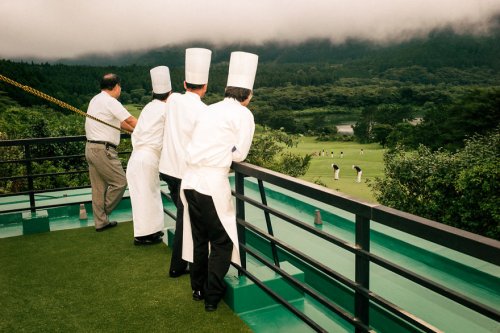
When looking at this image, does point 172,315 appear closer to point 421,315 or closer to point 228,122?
point 228,122

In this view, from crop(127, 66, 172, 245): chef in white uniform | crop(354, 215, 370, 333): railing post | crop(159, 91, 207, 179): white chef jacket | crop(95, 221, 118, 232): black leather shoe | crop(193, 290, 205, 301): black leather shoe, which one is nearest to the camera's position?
crop(354, 215, 370, 333): railing post

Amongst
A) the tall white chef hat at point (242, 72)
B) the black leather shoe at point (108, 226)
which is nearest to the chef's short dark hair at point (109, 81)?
the black leather shoe at point (108, 226)

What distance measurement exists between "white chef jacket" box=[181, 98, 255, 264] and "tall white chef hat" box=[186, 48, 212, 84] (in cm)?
59

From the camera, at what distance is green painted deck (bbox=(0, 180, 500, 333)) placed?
255 cm

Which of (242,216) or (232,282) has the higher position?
(242,216)

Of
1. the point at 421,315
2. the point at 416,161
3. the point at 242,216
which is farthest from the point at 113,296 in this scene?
the point at 416,161

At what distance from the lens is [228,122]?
2.22 m

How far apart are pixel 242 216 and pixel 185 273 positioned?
A: 2.36ft

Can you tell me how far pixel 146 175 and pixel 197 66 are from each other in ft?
3.57

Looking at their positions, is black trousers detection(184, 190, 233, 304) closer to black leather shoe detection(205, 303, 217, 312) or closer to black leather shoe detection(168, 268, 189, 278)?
black leather shoe detection(205, 303, 217, 312)

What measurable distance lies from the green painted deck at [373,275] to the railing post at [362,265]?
31.9 inches

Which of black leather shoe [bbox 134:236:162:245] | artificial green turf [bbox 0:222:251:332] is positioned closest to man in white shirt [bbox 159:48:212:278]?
artificial green turf [bbox 0:222:251:332]

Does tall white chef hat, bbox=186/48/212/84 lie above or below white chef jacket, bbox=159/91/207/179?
above

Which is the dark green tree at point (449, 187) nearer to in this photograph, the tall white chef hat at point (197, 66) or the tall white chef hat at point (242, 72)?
the tall white chef hat at point (197, 66)
